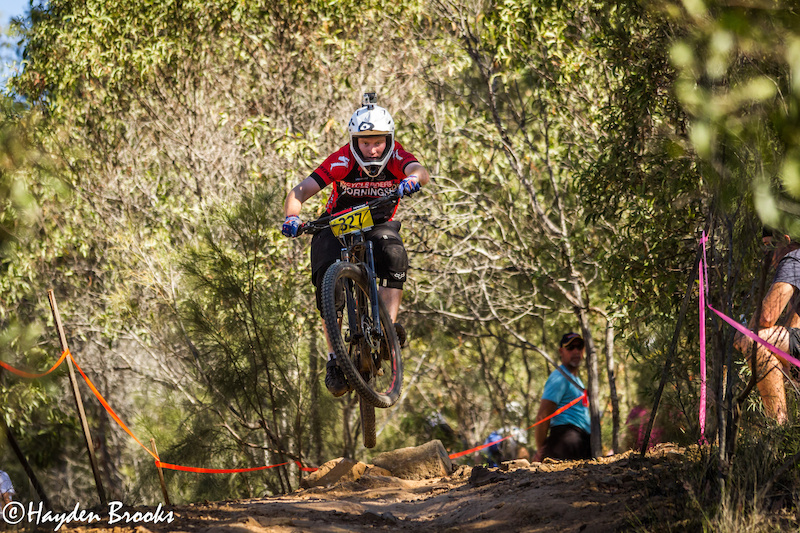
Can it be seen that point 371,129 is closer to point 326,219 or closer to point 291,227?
point 326,219

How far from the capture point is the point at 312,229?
16.7 ft

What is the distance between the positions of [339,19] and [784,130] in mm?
10571

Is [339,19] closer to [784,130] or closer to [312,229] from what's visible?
[312,229]

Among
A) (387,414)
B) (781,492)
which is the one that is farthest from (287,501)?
(387,414)

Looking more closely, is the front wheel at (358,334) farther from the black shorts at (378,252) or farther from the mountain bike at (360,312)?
the black shorts at (378,252)

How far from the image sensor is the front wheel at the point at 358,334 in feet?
15.3

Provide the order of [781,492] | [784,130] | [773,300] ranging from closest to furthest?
[784,130]
[781,492]
[773,300]

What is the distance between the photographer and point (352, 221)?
16.8 ft

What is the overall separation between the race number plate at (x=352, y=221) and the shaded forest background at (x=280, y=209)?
1952 mm

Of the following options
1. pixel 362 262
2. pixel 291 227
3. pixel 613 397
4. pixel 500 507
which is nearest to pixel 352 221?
pixel 362 262

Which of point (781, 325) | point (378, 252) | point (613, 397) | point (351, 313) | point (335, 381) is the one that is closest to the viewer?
point (781, 325)

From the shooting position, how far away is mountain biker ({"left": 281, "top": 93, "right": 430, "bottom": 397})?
524cm

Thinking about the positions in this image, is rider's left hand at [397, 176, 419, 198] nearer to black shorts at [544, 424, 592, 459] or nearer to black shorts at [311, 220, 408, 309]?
black shorts at [311, 220, 408, 309]

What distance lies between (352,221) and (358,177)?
0.53m
